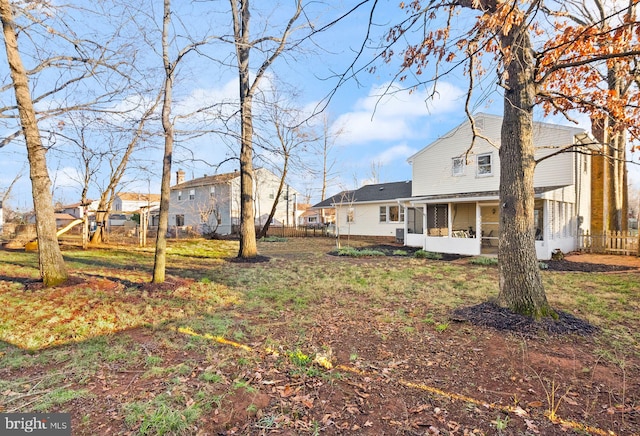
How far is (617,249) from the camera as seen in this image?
43.4 feet

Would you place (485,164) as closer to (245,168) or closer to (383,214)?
(383,214)

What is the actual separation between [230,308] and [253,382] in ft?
9.44

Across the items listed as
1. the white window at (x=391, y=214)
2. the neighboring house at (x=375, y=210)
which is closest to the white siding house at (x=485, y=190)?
the white window at (x=391, y=214)

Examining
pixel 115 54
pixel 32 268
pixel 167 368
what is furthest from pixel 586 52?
pixel 32 268

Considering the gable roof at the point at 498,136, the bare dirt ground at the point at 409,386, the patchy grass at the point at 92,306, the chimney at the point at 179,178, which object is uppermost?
the chimney at the point at 179,178

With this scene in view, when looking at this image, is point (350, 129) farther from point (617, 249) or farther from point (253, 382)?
point (253, 382)

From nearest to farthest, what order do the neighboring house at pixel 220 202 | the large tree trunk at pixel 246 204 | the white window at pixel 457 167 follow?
1. the large tree trunk at pixel 246 204
2. the white window at pixel 457 167
3. the neighboring house at pixel 220 202

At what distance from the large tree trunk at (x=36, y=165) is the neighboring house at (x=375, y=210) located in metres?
15.5

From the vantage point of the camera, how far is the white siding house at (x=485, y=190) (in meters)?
13.3

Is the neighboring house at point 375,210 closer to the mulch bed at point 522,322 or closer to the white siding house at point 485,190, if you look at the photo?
→ the white siding house at point 485,190

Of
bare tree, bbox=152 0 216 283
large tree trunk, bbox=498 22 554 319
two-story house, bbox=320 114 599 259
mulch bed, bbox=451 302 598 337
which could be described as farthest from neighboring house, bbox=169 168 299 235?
mulch bed, bbox=451 302 598 337

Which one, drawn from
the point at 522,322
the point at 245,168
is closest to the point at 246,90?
the point at 245,168

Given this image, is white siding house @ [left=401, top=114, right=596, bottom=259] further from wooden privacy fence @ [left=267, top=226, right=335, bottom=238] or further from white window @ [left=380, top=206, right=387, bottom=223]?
wooden privacy fence @ [left=267, top=226, right=335, bottom=238]

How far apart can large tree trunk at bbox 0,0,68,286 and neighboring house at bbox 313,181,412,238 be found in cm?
1552
